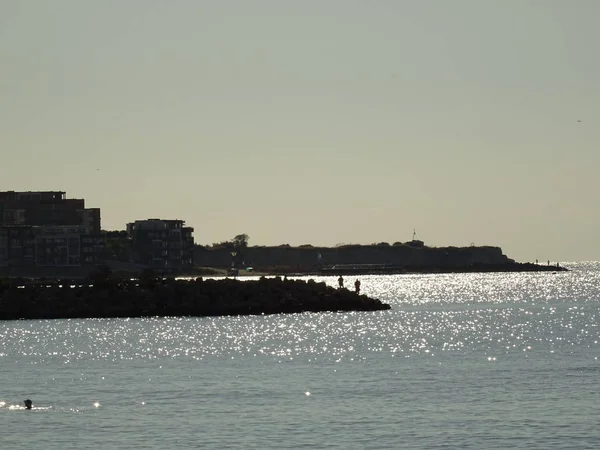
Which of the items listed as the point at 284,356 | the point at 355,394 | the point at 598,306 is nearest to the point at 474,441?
the point at 355,394

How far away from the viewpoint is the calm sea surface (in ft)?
117

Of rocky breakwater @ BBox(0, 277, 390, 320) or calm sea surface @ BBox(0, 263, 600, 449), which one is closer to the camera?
calm sea surface @ BBox(0, 263, 600, 449)

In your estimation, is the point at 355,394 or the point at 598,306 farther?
the point at 598,306

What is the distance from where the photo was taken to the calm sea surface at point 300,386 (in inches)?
1410

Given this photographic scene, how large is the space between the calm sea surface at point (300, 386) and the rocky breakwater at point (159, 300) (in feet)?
35.0

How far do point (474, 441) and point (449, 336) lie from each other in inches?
1550

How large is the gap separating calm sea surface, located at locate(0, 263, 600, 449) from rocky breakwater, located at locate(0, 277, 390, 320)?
10.7 metres

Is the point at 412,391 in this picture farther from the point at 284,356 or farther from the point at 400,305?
the point at 400,305

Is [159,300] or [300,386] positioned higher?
[159,300]

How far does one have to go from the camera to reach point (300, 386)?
46.7 meters

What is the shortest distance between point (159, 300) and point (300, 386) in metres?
48.6

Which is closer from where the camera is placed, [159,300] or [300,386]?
[300,386]

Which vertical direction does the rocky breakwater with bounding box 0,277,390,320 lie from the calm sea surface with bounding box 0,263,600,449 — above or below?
above

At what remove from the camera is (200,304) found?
94.1 metres
